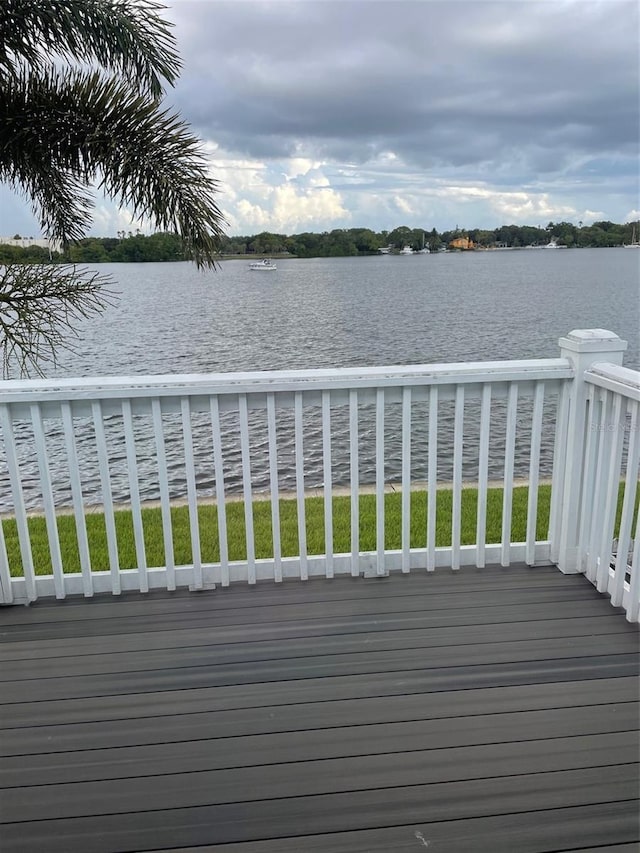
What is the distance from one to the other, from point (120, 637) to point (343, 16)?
4908mm

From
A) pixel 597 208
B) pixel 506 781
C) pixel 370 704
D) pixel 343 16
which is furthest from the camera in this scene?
pixel 597 208

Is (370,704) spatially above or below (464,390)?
below

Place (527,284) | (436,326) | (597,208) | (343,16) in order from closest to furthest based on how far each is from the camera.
→ (343,16) → (436,326) → (597,208) → (527,284)

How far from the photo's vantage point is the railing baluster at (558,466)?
276 centimetres

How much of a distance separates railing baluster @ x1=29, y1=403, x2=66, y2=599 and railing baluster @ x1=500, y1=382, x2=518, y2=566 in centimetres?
189

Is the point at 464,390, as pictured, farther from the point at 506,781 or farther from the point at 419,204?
the point at 419,204

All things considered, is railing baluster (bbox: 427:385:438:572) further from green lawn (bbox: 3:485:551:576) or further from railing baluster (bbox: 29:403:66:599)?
railing baluster (bbox: 29:403:66:599)

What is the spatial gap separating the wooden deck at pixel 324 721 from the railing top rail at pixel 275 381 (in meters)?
0.87

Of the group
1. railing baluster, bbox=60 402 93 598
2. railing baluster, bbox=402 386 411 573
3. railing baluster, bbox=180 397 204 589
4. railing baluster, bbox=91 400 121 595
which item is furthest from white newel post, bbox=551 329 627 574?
railing baluster, bbox=60 402 93 598

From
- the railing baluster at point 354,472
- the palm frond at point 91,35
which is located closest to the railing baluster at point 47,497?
the railing baluster at point 354,472

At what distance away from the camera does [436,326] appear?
2675cm

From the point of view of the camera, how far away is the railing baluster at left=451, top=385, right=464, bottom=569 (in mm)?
2691

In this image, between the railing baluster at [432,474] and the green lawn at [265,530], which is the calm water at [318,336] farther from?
the railing baluster at [432,474]

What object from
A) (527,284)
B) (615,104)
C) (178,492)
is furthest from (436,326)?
(527,284)
